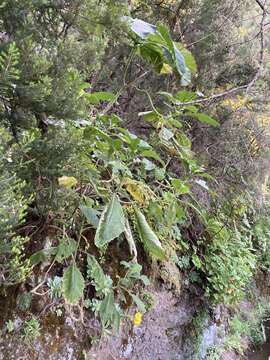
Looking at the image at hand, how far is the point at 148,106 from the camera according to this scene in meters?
3.05

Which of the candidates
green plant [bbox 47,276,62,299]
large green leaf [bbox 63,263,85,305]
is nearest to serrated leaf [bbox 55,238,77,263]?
large green leaf [bbox 63,263,85,305]

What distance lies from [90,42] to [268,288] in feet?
14.5

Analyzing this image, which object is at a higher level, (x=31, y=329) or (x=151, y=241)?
(x=151, y=241)

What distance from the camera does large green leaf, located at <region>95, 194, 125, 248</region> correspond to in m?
1.55

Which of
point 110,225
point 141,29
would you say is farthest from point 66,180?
point 141,29

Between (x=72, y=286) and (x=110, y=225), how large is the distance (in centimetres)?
34

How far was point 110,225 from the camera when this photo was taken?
5.27 ft

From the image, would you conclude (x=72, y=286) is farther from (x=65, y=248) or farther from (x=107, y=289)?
(x=107, y=289)

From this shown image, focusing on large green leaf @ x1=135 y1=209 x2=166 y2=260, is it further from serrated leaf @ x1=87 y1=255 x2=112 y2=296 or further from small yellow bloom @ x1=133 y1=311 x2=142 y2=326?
small yellow bloom @ x1=133 y1=311 x2=142 y2=326

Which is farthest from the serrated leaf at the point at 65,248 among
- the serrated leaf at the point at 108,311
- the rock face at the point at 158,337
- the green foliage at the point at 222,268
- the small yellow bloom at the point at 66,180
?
the green foliage at the point at 222,268

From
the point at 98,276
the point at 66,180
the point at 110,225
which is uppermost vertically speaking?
the point at 66,180

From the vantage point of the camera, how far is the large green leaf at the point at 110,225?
5.10ft

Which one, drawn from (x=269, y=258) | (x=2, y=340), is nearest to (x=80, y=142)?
(x=2, y=340)

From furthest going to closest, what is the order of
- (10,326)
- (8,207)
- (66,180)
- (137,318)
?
(137,318) → (10,326) → (66,180) → (8,207)
